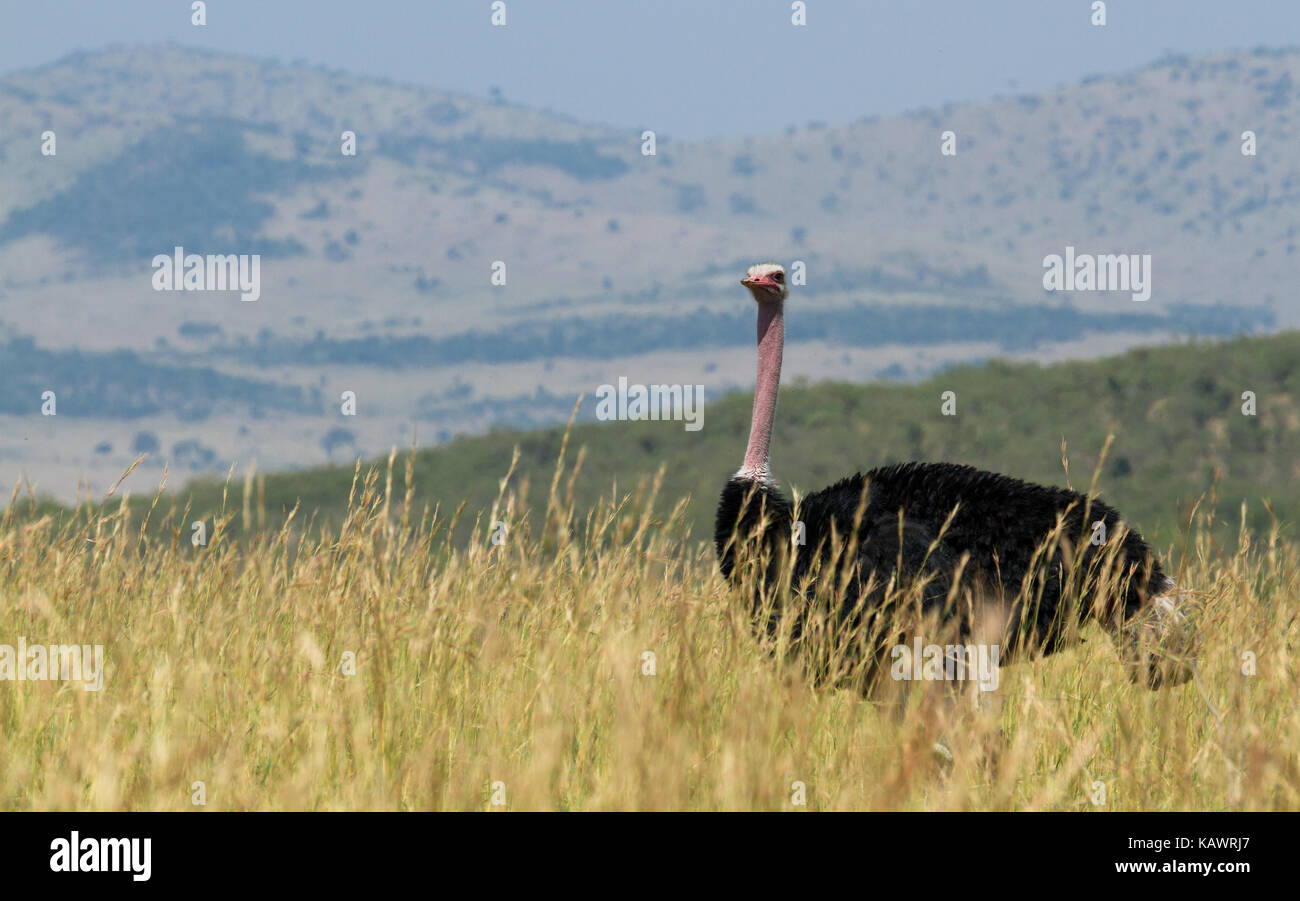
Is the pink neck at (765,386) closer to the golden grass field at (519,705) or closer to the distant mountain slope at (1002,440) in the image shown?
the golden grass field at (519,705)

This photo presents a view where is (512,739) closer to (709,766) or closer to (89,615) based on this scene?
(709,766)

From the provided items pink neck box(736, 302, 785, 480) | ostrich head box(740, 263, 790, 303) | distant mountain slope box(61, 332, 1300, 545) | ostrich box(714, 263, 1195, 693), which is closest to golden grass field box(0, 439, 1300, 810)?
ostrich box(714, 263, 1195, 693)

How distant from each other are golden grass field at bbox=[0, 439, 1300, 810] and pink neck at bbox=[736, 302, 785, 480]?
0.61 m

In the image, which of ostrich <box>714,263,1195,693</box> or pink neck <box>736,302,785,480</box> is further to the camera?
pink neck <box>736,302,785,480</box>

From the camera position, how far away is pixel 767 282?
24.7 ft

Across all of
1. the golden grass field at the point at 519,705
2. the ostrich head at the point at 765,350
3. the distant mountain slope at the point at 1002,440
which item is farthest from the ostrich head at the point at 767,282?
the distant mountain slope at the point at 1002,440

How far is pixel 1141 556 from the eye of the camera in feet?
21.0

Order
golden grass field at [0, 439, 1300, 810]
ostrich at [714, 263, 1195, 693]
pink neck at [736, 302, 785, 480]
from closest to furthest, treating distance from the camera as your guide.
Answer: golden grass field at [0, 439, 1300, 810]
ostrich at [714, 263, 1195, 693]
pink neck at [736, 302, 785, 480]

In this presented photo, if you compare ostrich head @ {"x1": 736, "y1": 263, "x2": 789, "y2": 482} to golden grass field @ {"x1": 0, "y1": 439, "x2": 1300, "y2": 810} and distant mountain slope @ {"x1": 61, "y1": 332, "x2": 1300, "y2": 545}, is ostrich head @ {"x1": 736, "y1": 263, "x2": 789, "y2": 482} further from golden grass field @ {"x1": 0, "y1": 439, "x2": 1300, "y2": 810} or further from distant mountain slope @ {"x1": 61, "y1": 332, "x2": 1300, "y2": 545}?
distant mountain slope @ {"x1": 61, "y1": 332, "x2": 1300, "y2": 545}

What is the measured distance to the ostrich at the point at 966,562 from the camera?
6.02m

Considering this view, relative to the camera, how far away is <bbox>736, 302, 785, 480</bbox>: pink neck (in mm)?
7113

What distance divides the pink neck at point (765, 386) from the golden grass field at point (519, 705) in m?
0.61
